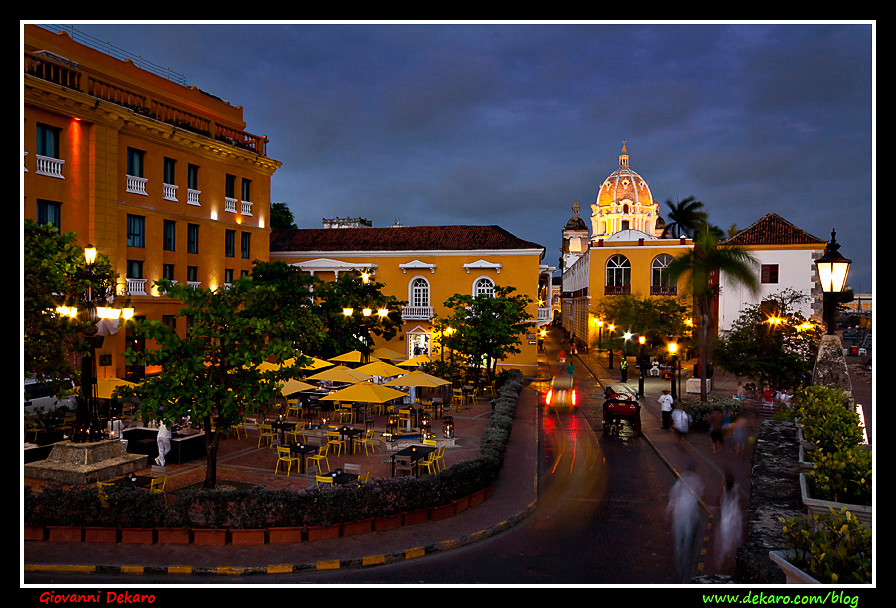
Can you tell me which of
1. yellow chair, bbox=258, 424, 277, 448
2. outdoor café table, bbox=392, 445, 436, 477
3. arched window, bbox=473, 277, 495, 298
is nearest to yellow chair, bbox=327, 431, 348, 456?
yellow chair, bbox=258, 424, 277, 448

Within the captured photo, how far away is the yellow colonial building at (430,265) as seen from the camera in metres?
40.4

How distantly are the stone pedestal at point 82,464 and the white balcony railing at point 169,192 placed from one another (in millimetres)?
17182

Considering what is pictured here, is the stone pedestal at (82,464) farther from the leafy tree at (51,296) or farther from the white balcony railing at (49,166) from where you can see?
the white balcony railing at (49,166)

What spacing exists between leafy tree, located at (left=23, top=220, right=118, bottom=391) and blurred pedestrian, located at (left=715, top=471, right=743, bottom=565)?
516 inches

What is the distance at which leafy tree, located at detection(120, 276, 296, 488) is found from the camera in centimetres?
1146

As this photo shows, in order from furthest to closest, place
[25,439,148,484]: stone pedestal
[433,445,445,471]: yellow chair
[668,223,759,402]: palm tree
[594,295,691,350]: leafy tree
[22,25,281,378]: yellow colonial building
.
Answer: [594,295,691,350]: leafy tree, [668,223,759,402]: palm tree, [22,25,281,378]: yellow colonial building, [433,445,445,471]: yellow chair, [25,439,148,484]: stone pedestal

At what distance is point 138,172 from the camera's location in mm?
26906

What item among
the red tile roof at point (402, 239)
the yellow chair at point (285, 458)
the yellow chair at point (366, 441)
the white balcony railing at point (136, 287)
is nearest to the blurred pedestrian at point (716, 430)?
the yellow chair at point (366, 441)

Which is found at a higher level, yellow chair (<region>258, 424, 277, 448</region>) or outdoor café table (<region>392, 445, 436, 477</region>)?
outdoor café table (<region>392, 445, 436, 477</region>)

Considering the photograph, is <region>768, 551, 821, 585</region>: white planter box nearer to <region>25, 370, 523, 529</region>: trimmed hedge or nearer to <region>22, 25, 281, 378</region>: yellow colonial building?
<region>25, 370, 523, 529</region>: trimmed hedge

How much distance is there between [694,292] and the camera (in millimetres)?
27125

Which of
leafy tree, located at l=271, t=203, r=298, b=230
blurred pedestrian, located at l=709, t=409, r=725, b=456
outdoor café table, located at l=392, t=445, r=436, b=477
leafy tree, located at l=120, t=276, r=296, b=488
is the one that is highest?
leafy tree, located at l=271, t=203, r=298, b=230

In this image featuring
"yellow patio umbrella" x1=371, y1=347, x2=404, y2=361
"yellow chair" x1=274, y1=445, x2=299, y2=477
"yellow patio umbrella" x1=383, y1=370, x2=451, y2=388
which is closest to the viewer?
"yellow chair" x1=274, y1=445, x2=299, y2=477

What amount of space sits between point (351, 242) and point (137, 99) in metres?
19.2
